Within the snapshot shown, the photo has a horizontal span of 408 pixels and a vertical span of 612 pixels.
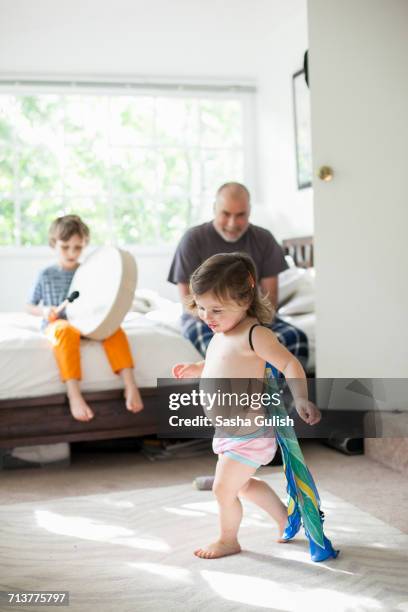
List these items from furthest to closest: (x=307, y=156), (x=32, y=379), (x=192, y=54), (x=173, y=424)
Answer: (x=192, y=54) → (x=307, y=156) → (x=32, y=379) → (x=173, y=424)

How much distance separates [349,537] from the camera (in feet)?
7.16

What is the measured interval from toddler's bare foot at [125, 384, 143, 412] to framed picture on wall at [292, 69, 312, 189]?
2187 millimetres

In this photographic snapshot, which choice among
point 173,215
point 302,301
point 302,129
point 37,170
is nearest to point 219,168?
point 173,215

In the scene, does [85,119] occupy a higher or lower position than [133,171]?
higher

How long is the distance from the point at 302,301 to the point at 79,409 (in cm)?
124

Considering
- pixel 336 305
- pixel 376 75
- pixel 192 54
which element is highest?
pixel 192 54

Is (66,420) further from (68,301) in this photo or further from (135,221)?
(135,221)

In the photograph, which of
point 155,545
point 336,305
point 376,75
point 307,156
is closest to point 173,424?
point 155,545

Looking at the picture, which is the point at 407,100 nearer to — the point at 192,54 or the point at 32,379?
the point at 32,379

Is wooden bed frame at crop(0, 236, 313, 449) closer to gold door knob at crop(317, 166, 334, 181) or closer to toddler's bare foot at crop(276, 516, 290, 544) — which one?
toddler's bare foot at crop(276, 516, 290, 544)

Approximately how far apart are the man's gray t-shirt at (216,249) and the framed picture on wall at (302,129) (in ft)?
4.74

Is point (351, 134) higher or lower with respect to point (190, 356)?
higher

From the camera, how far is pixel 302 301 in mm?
3611

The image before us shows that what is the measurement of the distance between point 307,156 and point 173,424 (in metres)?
2.92
